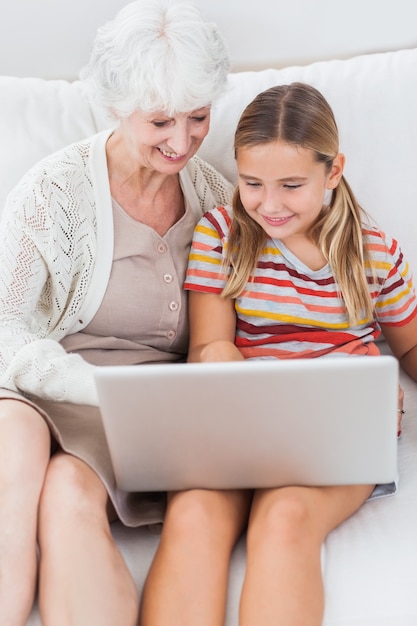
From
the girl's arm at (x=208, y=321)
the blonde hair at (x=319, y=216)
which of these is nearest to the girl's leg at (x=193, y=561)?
the girl's arm at (x=208, y=321)

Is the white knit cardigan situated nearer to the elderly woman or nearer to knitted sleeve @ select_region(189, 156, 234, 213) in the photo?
the elderly woman

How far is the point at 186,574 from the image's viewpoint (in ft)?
4.11

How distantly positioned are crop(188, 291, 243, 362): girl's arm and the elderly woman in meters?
0.04

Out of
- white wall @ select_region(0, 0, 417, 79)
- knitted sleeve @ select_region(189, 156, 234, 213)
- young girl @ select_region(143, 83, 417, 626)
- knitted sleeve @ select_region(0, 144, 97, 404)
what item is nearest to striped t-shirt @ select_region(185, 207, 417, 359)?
young girl @ select_region(143, 83, 417, 626)

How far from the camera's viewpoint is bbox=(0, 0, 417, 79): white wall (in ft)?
6.76

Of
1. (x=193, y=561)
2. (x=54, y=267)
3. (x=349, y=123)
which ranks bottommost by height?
(x=193, y=561)

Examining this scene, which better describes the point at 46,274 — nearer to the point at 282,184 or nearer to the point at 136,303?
the point at 136,303

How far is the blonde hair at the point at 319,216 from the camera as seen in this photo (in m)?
1.50

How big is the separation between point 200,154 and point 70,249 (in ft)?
1.46

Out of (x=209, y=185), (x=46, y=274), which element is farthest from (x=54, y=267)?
(x=209, y=185)

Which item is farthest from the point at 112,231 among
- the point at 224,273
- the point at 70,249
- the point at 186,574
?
the point at 186,574

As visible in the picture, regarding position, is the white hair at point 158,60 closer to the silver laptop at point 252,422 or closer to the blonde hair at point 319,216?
the blonde hair at point 319,216

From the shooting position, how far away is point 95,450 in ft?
4.70

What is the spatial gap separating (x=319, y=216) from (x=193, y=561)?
0.67 m
